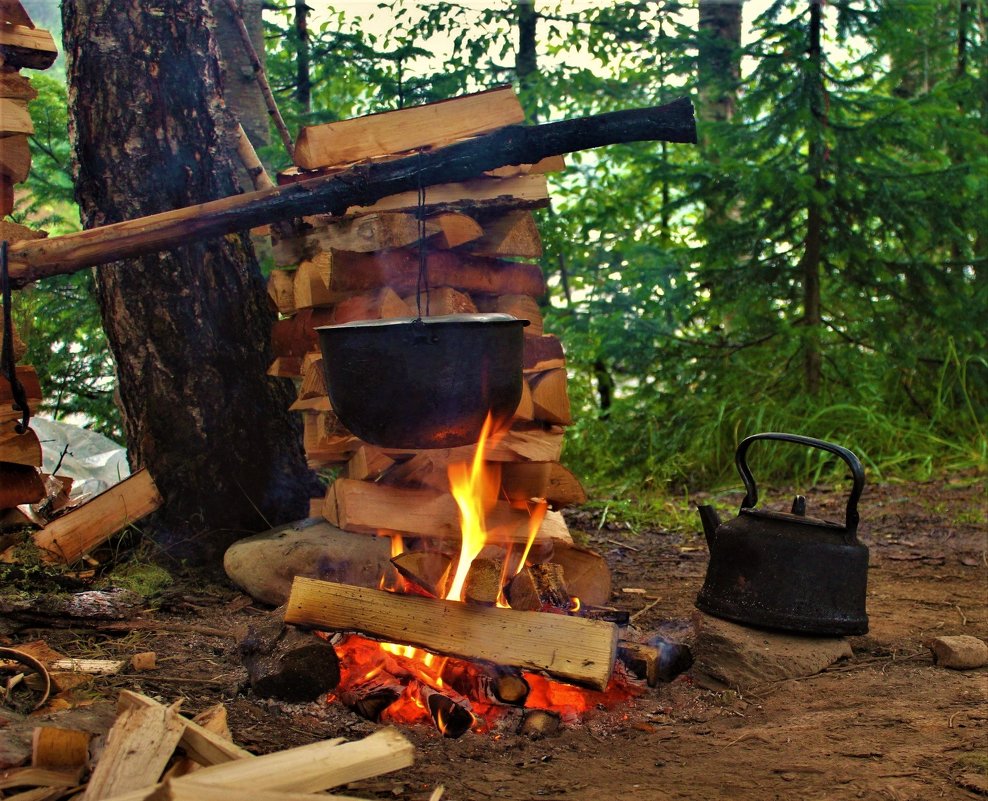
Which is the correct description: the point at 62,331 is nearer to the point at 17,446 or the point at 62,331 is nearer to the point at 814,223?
the point at 17,446

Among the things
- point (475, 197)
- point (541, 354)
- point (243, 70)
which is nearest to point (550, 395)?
point (541, 354)

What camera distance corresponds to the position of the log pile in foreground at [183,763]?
183 centimetres

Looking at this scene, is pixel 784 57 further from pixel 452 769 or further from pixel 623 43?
pixel 452 769

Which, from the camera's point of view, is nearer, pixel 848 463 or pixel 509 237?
pixel 848 463

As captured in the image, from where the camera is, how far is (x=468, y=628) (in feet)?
9.30

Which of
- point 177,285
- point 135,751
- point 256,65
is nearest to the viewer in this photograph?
point 135,751

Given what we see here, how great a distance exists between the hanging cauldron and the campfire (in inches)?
5.5

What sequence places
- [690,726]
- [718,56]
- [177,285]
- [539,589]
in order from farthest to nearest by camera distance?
[718,56]
[177,285]
[539,589]
[690,726]

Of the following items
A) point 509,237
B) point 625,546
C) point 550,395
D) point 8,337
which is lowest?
point 625,546

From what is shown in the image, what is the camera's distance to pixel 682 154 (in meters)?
9.36

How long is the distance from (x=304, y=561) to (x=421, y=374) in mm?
1490

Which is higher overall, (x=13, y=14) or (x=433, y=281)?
(x=13, y=14)

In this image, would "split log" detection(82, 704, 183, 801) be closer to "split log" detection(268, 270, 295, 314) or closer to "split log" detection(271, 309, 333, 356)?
"split log" detection(271, 309, 333, 356)

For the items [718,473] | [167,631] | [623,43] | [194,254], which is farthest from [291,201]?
[623,43]
